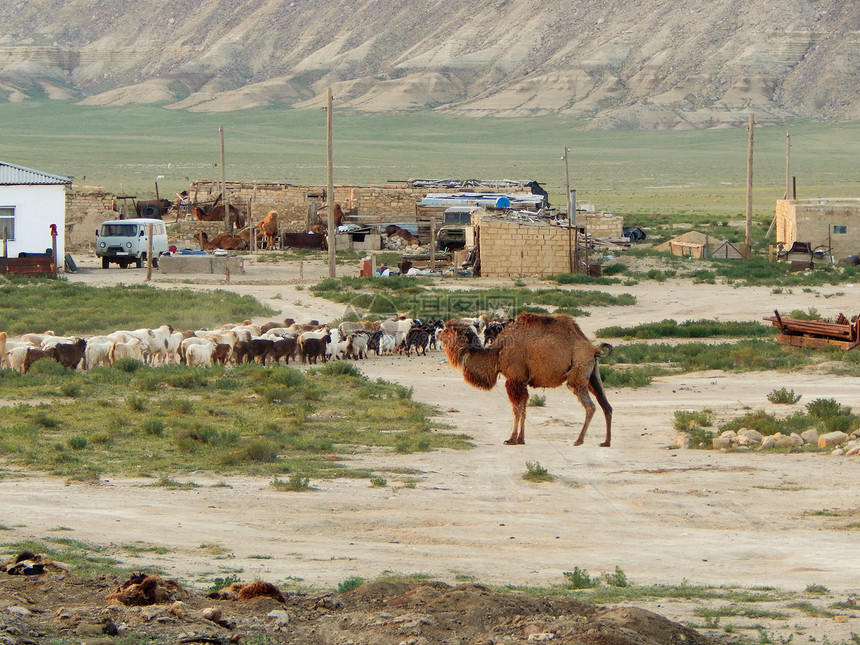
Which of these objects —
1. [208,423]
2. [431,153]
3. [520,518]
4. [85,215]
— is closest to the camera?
[520,518]

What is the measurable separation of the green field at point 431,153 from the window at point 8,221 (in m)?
43.6

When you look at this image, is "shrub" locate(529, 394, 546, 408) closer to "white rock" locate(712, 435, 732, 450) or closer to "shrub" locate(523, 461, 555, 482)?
"white rock" locate(712, 435, 732, 450)

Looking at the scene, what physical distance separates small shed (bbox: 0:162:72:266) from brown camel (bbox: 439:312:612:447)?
24251mm

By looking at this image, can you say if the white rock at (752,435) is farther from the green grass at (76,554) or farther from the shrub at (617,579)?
the green grass at (76,554)

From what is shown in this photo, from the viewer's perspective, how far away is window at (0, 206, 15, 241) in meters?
37.1

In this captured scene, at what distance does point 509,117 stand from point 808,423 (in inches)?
5068

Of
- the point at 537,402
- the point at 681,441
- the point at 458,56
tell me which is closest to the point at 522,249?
the point at 537,402

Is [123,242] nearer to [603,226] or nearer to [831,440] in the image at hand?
[603,226]

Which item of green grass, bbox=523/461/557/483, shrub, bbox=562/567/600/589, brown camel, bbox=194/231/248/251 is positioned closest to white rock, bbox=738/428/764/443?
green grass, bbox=523/461/557/483

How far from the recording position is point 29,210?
3734 centimetres

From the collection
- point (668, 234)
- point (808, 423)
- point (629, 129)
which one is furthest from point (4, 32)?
point (808, 423)

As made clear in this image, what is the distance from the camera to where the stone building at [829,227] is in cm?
4362

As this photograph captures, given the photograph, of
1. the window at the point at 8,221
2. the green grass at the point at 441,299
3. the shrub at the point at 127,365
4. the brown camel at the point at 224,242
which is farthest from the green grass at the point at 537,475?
the brown camel at the point at 224,242

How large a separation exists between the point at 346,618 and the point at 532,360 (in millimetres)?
7652
